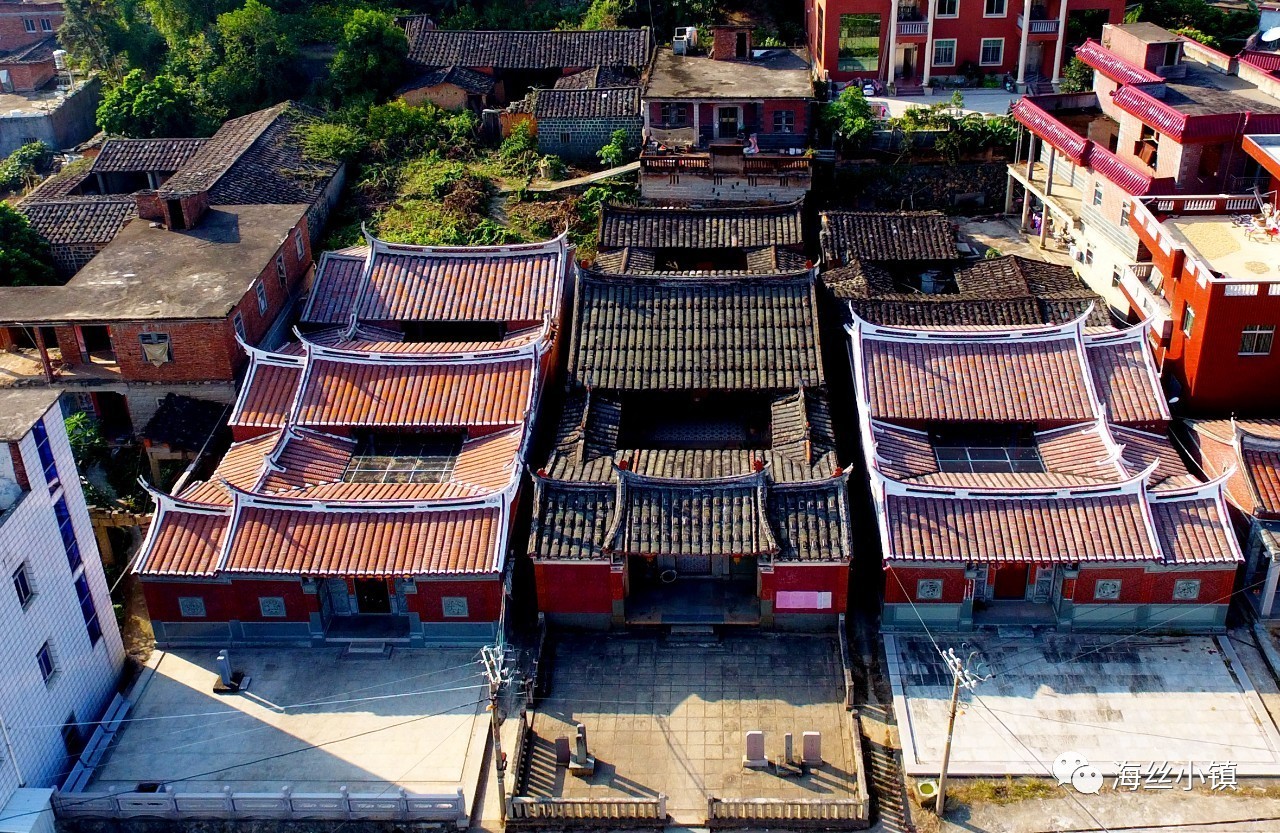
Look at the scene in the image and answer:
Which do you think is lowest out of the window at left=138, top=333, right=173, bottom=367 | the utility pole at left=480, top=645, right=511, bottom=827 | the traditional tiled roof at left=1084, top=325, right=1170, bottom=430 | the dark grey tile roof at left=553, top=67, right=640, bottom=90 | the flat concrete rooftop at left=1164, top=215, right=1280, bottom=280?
the utility pole at left=480, top=645, right=511, bottom=827

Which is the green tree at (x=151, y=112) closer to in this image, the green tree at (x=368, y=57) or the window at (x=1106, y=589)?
the green tree at (x=368, y=57)

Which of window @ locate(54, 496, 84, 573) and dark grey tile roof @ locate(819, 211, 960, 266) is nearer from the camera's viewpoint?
window @ locate(54, 496, 84, 573)

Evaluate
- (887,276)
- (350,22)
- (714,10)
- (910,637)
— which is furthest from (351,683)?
(714,10)

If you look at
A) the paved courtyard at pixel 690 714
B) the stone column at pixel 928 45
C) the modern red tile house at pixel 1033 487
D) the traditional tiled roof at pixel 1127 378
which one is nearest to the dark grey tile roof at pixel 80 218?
the paved courtyard at pixel 690 714

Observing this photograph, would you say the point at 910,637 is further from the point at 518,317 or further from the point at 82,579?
the point at 82,579

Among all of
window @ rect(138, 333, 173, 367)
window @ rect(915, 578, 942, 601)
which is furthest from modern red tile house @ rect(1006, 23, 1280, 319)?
window @ rect(138, 333, 173, 367)

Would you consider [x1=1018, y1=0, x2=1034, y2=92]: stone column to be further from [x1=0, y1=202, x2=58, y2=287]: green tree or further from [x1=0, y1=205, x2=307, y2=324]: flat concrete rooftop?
[x1=0, y1=202, x2=58, y2=287]: green tree
